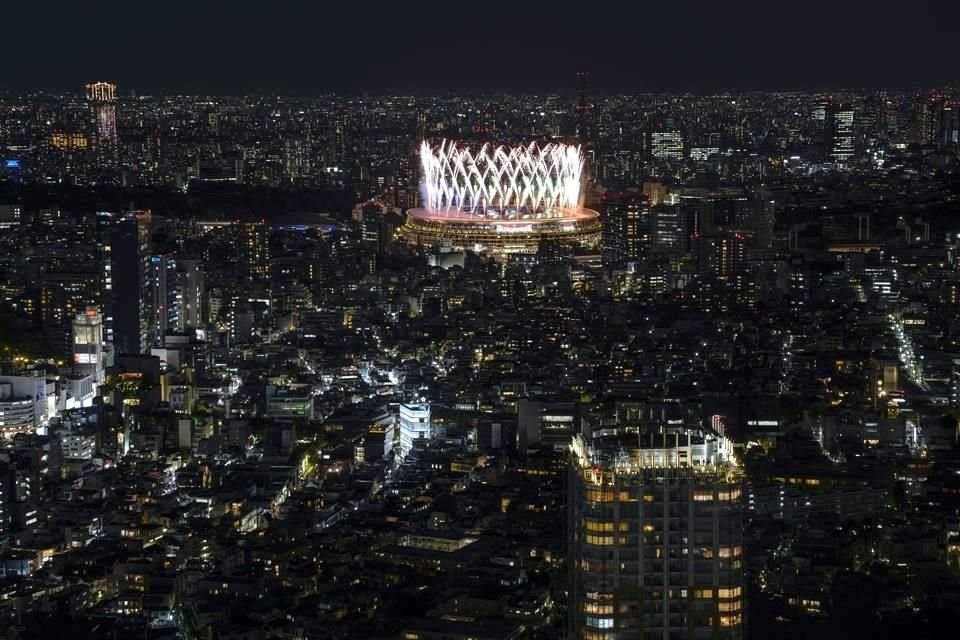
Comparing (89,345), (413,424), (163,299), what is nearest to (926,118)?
(163,299)

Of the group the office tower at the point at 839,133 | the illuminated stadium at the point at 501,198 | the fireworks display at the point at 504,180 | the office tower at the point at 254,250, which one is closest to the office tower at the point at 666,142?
the office tower at the point at 839,133

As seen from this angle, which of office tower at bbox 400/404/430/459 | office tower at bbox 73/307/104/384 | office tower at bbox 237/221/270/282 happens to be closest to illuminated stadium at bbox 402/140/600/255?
office tower at bbox 237/221/270/282

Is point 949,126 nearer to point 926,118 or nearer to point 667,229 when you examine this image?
point 926,118

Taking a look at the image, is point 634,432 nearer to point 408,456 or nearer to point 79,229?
point 408,456

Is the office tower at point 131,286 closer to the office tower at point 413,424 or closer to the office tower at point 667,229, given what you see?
the office tower at point 413,424

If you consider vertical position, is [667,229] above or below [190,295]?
above
